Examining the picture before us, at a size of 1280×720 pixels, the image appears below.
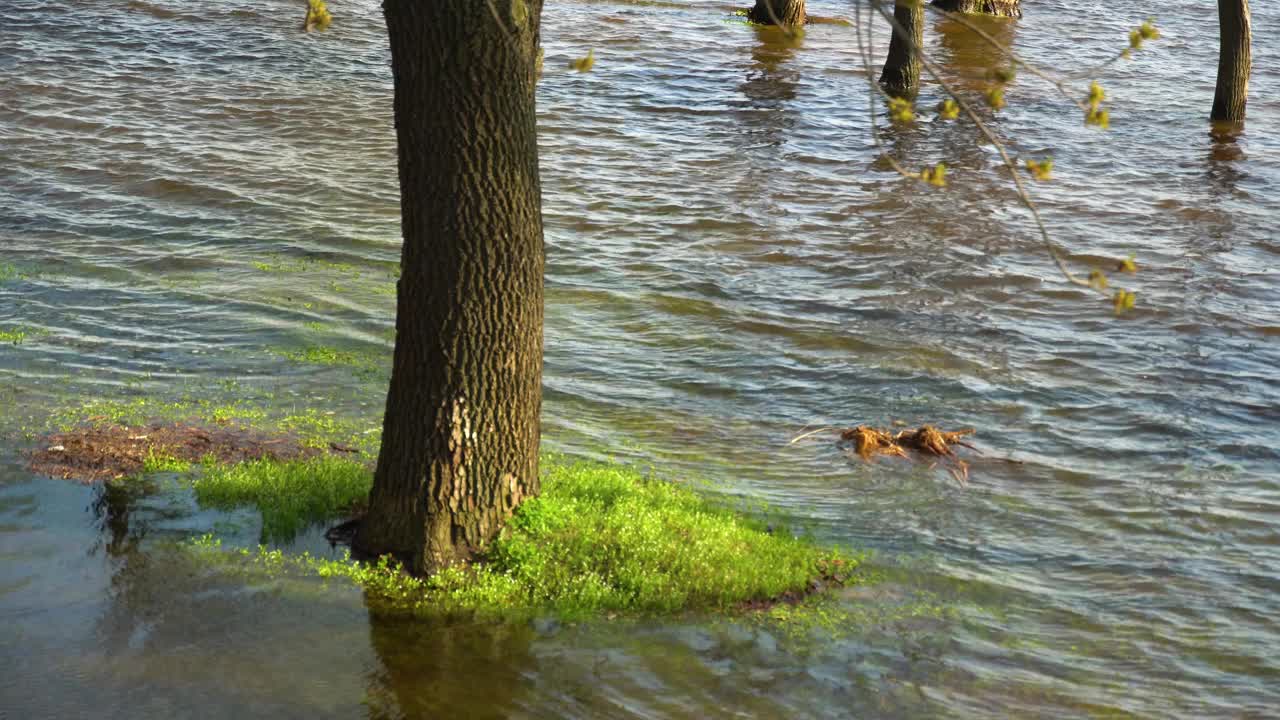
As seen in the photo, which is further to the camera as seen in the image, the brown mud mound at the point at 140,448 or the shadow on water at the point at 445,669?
the brown mud mound at the point at 140,448

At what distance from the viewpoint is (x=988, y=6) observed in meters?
25.4

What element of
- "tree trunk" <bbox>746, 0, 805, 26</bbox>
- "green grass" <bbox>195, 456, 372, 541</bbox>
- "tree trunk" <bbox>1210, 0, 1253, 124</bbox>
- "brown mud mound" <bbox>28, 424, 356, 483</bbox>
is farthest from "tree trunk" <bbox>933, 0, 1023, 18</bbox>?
"green grass" <bbox>195, 456, 372, 541</bbox>

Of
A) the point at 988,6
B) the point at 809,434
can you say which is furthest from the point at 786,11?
the point at 809,434

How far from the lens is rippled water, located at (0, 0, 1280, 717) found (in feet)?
19.3

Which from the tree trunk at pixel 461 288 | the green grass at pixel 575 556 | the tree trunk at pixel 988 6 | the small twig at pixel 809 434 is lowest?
the small twig at pixel 809 434

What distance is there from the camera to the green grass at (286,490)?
268 inches

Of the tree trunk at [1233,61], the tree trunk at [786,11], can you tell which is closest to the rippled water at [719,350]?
the tree trunk at [1233,61]

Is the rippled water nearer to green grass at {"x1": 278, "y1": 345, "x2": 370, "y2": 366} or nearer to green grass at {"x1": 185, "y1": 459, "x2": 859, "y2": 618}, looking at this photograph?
green grass at {"x1": 278, "y1": 345, "x2": 370, "y2": 366}

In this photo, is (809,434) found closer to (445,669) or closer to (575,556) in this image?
(575,556)

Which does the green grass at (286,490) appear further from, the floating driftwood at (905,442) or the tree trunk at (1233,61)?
the tree trunk at (1233,61)

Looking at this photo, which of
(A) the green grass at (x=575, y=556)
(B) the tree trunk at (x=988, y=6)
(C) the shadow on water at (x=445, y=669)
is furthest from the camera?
(B) the tree trunk at (x=988, y=6)

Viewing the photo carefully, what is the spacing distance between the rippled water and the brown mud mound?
29 centimetres

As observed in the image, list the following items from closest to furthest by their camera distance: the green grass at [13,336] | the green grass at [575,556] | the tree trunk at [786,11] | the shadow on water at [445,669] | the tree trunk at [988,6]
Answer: the shadow on water at [445,669] < the green grass at [575,556] < the green grass at [13,336] < the tree trunk at [786,11] < the tree trunk at [988,6]

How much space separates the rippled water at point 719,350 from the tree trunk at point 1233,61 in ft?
1.56
